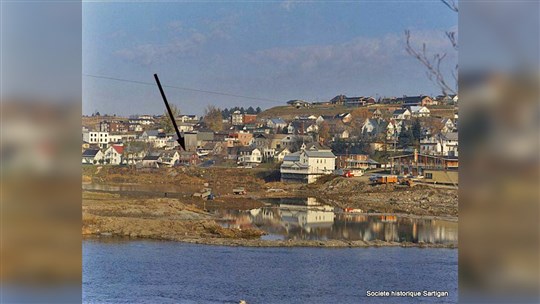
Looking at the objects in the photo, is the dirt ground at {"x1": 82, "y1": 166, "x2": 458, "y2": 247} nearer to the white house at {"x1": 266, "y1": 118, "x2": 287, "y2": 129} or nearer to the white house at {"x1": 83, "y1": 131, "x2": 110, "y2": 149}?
the white house at {"x1": 83, "y1": 131, "x2": 110, "y2": 149}

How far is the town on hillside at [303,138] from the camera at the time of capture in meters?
8.98

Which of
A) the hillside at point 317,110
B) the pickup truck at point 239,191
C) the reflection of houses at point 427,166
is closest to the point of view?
the hillside at point 317,110

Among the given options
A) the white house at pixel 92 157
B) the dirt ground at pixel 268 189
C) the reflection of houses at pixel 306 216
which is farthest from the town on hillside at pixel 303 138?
the reflection of houses at pixel 306 216

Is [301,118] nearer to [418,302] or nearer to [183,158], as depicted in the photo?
[183,158]

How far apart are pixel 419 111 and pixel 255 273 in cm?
306

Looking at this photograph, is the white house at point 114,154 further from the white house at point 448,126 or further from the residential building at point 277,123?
the white house at point 448,126

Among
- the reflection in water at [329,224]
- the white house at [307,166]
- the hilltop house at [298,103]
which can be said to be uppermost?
the hilltop house at [298,103]

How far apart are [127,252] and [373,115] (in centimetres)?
356

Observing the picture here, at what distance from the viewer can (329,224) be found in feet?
34.2

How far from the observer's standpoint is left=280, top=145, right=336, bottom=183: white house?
1012cm

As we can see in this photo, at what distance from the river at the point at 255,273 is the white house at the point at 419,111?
171 centimetres

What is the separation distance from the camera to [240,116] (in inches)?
363
